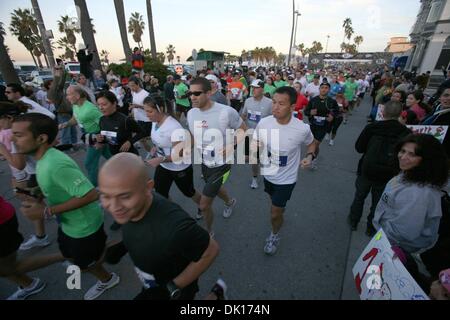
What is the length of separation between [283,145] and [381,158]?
138 cm

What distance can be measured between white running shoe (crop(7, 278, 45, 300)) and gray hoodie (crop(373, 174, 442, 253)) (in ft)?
12.5

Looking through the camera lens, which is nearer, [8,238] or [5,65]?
[8,238]

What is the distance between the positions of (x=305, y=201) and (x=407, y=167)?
7.82 feet

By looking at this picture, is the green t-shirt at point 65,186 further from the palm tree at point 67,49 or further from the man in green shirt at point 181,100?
the palm tree at point 67,49

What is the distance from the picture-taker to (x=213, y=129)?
3.21 m

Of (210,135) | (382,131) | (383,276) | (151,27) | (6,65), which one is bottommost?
(383,276)

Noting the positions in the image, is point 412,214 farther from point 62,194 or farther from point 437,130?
point 62,194

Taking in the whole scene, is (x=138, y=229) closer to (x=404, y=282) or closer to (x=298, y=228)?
(x=404, y=282)

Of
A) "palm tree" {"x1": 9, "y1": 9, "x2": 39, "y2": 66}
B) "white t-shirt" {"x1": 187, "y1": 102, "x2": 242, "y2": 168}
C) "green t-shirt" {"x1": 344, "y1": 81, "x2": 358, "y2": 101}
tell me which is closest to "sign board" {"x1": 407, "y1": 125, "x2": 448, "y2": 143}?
"white t-shirt" {"x1": 187, "y1": 102, "x2": 242, "y2": 168}

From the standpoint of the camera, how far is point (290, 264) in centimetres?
296

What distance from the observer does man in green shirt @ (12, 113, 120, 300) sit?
1.88m

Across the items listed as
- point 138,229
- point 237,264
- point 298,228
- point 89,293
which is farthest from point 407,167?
point 89,293

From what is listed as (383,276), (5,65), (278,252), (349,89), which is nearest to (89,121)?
(278,252)

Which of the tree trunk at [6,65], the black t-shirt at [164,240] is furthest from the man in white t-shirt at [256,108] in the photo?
the tree trunk at [6,65]
